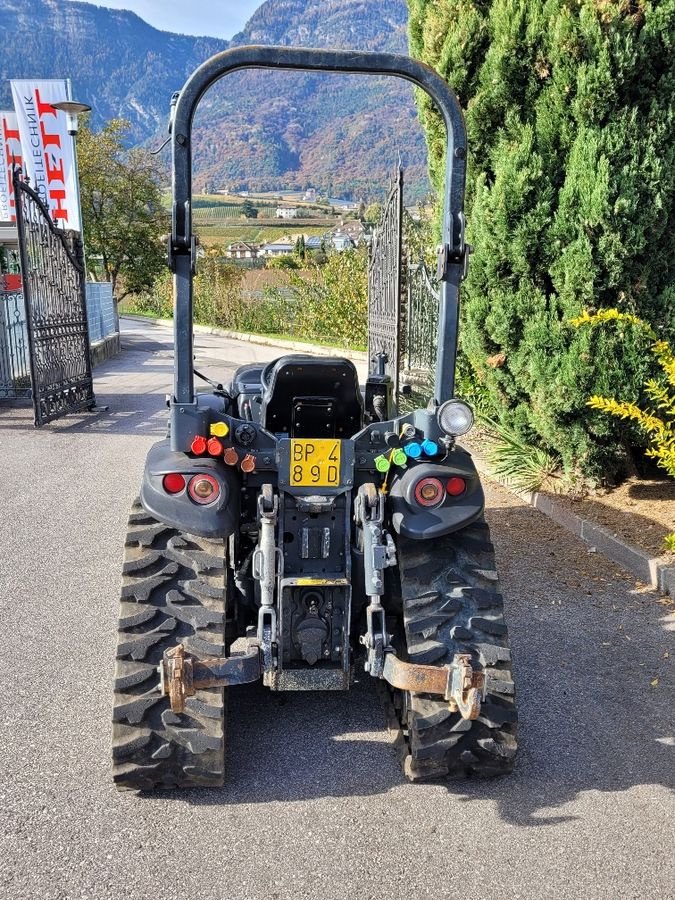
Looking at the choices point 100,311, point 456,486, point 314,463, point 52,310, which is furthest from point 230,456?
point 100,311

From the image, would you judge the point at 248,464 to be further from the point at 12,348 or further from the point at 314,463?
the point at 12,348

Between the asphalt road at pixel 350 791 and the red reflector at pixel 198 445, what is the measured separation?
1355 millimetres

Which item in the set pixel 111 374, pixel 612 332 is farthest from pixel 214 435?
pixel 111 374

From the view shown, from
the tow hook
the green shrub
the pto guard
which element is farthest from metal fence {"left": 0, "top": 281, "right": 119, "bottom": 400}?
the tow hook

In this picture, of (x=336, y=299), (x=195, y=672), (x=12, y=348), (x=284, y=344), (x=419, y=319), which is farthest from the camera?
(x=284, y=344)

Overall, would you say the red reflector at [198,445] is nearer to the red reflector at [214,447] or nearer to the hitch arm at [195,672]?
the red reflector at [214,447]

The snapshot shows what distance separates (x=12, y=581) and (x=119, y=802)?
3022 millimetres

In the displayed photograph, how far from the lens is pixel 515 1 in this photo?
7152 millimetres

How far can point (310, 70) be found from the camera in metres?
3.31

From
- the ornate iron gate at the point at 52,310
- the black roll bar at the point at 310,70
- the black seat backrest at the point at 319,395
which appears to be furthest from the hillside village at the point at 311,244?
the black roll bar at the point at 310,70

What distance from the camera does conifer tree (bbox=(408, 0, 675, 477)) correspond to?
650 cm

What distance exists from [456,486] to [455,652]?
2.24 feet

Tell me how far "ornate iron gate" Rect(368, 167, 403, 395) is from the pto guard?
20.9ft

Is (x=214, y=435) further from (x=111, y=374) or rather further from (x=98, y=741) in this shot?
(x=111, y=374)
